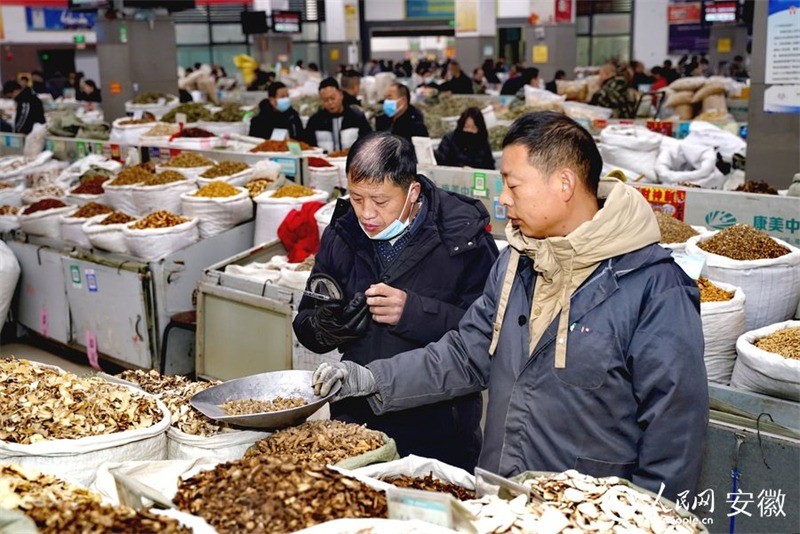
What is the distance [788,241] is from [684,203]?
563 mm

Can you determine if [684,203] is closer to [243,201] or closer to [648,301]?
[648,301]

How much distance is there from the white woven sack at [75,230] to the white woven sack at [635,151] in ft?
12.4

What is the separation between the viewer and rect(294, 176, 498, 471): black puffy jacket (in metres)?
3.06

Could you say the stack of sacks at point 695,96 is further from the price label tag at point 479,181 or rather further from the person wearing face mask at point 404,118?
the price label tag at point 479,181

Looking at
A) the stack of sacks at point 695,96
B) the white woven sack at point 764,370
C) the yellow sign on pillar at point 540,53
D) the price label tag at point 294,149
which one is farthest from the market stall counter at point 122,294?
the yellow sign on pillar at point 540,53

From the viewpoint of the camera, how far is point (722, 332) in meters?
3.45

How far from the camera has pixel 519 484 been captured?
202 cm

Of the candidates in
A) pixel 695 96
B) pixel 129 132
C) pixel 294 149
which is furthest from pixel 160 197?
pixel 695 96

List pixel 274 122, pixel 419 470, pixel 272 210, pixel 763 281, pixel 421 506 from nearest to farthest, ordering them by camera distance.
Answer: pixel 421 506
pixel 419 470
pixel 763 281
pixel 272 210
pixel 274 122

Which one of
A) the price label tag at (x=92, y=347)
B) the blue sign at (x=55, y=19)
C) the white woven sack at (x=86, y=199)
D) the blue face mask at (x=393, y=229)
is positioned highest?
the blue sign at (x=55, y=19)

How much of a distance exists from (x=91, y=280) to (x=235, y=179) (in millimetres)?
1294

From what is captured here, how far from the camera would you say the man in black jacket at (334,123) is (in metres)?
8.34

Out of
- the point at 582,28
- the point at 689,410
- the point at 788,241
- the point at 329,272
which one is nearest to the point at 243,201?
the point at 329,272

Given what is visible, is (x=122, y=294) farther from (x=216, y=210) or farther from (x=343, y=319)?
(x=343, y=319)
